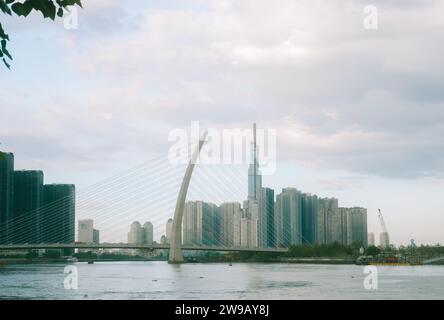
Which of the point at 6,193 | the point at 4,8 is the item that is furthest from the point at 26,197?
the point at 4,8

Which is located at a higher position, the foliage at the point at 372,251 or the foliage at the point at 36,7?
the foliage at the point at 36,7

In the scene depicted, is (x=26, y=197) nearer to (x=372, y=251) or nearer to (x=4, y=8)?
(x=372, y=251)

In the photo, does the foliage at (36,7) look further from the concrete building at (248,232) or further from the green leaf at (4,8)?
the concrete building at (248,232)

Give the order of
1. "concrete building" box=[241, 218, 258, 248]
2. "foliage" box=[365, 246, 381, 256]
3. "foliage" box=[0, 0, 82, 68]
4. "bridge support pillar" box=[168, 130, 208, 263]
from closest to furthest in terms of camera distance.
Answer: "foliage" box=[0, 0, 82, 68] → "bridge support pillar" box=[168, 130, 208, 263] → "concrete building" box=[241, 218, 258, 248] → "foliage" box=[365, 246, 381, 256]

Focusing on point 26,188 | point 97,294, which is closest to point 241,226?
point 26,188

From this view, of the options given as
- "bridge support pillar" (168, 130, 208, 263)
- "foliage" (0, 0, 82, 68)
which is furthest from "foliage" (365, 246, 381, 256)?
"foliage" (0, 0, 82, 68)

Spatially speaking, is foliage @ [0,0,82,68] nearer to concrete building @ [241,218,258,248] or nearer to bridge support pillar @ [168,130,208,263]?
bridge support pillar @ [168,130,208,263]

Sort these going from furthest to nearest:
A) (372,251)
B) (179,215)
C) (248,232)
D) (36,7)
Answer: (372,251) → (248,232) → (179,215) → (36,7)

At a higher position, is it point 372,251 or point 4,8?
point 4,8

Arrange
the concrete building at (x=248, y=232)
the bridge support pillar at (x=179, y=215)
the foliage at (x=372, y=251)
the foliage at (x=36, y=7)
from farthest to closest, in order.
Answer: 1. the foliage at (x=372, y=251)
2. the concrete building at (x=248, y=232)
3. the bridge support pillar at (x=179, y=215)
4. the foliage at (x=36, y=7)

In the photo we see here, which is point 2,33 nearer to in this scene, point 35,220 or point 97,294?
point 97,294

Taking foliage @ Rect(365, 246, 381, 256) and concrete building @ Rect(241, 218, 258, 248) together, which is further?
foliage @ Rect(365, 246, 381, 256)

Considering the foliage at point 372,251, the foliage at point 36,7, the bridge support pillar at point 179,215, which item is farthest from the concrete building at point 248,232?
the foliage at point 36,7
